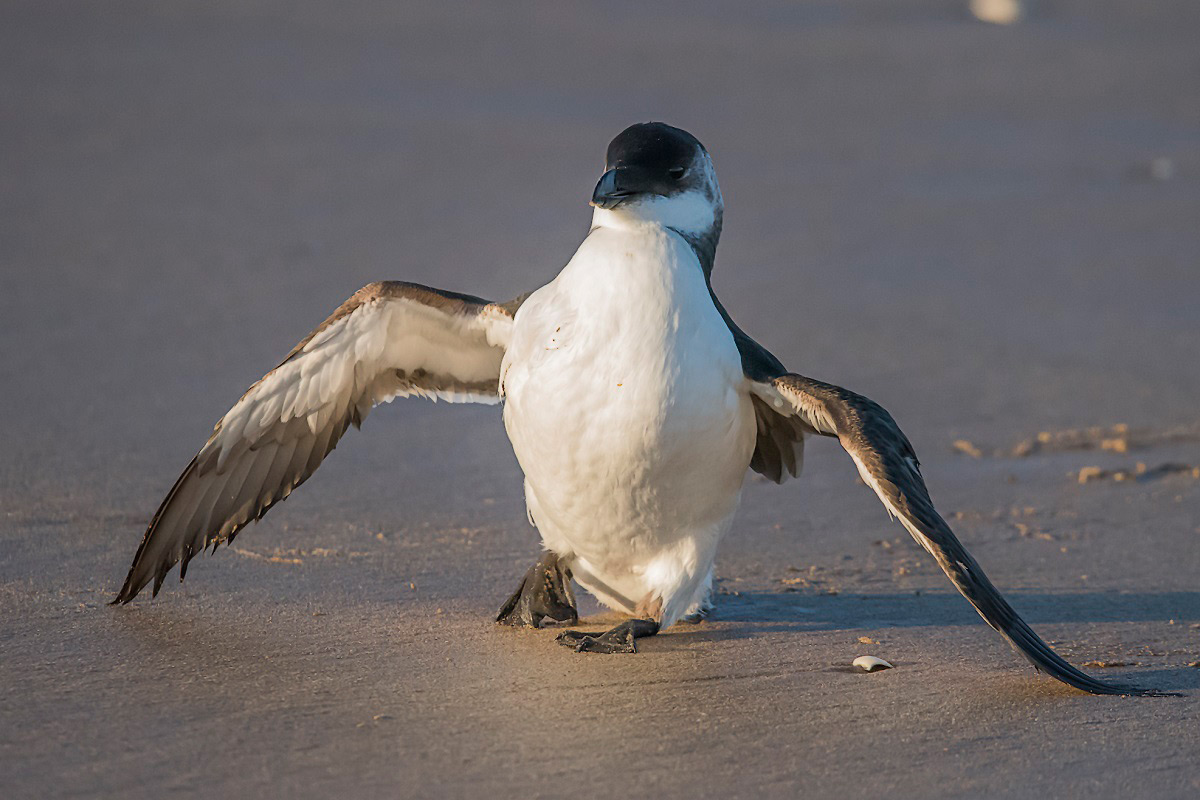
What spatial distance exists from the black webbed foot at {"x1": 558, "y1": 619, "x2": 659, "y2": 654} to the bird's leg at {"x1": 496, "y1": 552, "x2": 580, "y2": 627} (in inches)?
5.3

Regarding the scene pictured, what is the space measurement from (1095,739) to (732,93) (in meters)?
8.87

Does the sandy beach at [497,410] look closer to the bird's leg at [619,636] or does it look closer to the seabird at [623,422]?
the bird's leg at [619,636]

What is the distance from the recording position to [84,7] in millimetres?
12312

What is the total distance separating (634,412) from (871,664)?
966 millimetres

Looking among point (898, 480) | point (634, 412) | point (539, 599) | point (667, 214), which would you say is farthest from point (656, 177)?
point (539, 599)

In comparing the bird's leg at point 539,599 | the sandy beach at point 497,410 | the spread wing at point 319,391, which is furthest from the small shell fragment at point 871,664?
the spread wing at point 319,391

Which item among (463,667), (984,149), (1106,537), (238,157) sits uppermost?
(984,149)

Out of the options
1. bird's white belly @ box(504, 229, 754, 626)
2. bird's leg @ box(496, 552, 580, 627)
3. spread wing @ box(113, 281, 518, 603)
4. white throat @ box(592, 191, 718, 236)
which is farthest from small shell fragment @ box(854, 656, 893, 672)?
spread wing @ box(113, 281, 518, 603)

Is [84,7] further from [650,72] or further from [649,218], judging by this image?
[649,218]

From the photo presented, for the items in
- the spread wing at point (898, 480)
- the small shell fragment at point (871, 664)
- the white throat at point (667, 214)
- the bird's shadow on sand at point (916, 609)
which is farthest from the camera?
the bird's shadow on sand at point (916, 609)

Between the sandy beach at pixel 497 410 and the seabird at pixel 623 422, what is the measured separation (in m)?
0.19

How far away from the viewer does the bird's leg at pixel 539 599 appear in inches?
186

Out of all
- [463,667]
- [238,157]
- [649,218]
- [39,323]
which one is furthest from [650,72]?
[463,667]

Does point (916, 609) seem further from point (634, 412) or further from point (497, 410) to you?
point (497, 410)
